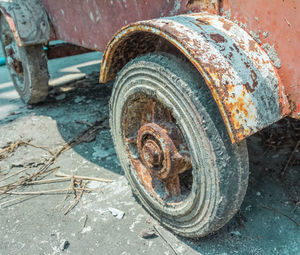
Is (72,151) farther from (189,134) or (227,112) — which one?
(227,112)

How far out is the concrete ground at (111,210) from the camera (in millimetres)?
1632

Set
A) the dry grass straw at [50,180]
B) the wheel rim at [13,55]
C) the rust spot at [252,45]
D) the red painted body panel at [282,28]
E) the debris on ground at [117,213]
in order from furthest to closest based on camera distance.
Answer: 1. the wheel rim at [13,55]
2. the dry grass straw at [50,180]
3. the debris on ground at [117,213]
4. the rust spot at [252,45]
5. the red painted body panel at [282,28]

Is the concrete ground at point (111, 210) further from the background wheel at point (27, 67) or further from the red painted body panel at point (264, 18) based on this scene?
the red painted body panel at point (264, 18)

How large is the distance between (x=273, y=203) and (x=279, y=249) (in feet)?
1.10

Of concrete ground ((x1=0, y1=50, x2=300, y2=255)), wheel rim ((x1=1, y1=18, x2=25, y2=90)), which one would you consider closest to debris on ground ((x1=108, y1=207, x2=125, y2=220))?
concrete ground ((x1=0, y1=50, x2=300, y2=255))

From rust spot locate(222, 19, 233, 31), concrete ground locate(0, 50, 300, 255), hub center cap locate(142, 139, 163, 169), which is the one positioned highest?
rust spot locate(222, 19, 233, 31)

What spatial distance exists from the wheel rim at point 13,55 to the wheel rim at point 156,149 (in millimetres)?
2175

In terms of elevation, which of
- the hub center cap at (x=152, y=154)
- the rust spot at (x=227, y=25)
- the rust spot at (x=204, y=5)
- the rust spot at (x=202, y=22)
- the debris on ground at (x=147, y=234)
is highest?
the rust spot at (x=204, y=5)

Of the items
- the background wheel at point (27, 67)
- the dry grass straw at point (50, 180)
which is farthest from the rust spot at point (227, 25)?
the background wheel at point (27, 67)

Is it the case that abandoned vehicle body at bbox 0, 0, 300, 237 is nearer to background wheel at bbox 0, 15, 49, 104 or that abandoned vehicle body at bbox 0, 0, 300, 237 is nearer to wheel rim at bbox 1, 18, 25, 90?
background wheel at bbox 0, 15, 49, 104

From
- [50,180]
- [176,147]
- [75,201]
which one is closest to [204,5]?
[176,147]

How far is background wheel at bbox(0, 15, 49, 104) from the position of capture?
3.19 metres

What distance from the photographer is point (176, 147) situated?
4.88 feet

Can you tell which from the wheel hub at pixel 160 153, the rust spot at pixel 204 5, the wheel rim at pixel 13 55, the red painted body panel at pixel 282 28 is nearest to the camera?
the red painted body panel at pixel 282 28
